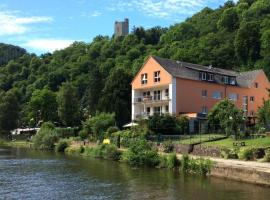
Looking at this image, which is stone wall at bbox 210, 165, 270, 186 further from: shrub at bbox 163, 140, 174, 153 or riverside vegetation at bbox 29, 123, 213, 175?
shrub at bbox 163, 140, 174, 153

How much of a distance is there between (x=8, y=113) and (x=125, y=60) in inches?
1426

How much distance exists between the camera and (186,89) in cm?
7175

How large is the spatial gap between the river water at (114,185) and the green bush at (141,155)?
6.57 ft

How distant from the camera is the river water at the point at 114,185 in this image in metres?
30.8

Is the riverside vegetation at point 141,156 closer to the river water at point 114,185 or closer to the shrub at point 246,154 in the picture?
the river water at point 114,185

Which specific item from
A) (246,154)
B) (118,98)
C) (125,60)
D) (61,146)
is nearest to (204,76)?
(118,98)

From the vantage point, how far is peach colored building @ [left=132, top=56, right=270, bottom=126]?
233 feet

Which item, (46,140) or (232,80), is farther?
(46,140)

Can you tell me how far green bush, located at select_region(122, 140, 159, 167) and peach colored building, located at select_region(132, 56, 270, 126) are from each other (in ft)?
63.7

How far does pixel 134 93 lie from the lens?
258 ft

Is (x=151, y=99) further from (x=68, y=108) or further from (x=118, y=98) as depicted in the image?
(x=68, y=108)

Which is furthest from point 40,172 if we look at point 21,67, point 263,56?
point 21,67

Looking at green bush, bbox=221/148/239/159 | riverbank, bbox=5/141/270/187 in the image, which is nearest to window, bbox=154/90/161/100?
green bush, bbox=221/148/239/159

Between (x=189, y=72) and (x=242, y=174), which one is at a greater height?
(x=189, y=72)
